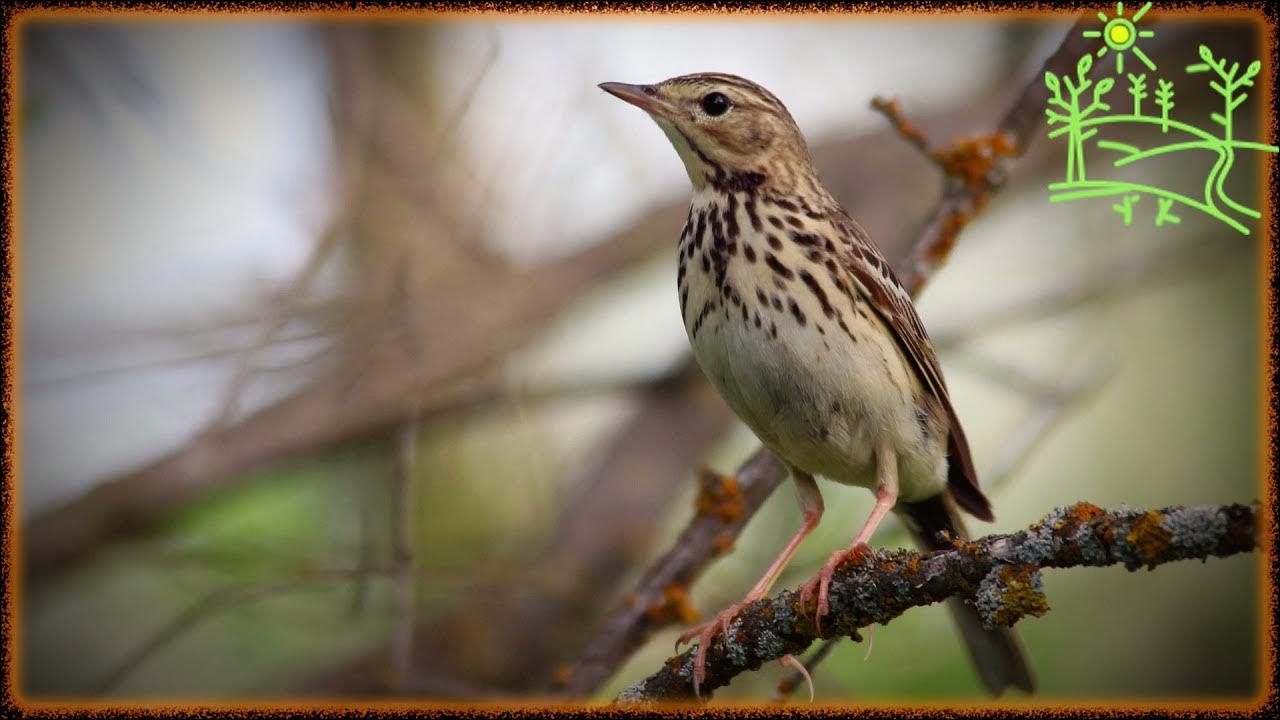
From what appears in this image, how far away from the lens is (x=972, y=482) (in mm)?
3869

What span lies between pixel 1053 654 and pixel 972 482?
7.11 ft

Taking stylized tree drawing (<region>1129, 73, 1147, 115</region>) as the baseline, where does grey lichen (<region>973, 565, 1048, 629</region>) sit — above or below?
below

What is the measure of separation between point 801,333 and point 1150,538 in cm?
134

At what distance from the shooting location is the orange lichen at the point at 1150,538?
2.23 meters

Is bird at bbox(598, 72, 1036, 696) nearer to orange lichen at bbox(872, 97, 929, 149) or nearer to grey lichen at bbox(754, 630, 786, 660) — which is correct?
grey lichen at bbox(754, 630, 786, 660)

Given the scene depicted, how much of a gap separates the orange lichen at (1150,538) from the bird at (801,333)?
0.95m

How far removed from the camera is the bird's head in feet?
12.6

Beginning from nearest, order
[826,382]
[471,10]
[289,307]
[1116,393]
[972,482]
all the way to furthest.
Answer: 1. [826,382]
2. [972,482]
3. [471,10]
4. [289,307]
5. [1116,393]

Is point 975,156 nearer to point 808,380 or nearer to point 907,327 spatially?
point 907,327

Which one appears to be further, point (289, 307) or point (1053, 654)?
point (1053, 654)

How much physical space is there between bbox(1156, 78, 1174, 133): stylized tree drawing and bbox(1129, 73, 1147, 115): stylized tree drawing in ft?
0.19

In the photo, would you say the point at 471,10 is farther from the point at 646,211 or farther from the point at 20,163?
the point at 646,211

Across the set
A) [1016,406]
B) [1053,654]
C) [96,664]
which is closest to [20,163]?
[96,664]

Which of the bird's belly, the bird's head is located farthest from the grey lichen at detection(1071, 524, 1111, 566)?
the bird's head
